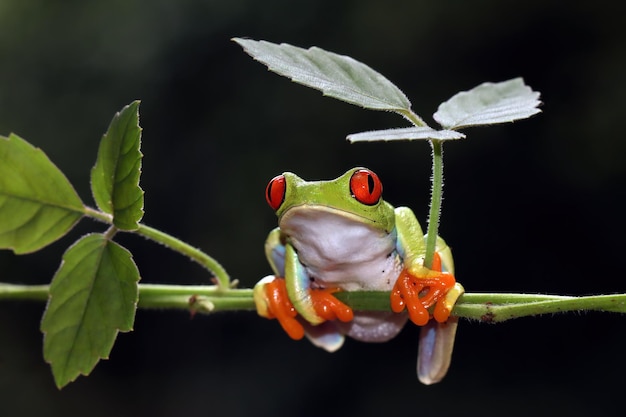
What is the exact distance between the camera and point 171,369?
400cm

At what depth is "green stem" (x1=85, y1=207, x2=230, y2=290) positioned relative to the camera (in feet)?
3.34

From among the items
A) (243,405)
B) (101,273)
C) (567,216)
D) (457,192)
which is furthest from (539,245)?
(101,273)

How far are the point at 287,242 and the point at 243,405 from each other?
2.91m

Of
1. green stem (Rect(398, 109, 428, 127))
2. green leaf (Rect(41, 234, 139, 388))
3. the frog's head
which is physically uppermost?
green stem (Rect(398, 109, 428, 127))

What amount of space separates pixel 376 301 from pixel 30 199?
534 millimetres

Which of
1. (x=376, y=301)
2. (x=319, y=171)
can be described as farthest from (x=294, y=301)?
(x=319, y=171)

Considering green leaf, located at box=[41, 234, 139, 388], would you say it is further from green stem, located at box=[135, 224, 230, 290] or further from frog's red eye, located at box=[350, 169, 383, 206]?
frog's red eye, located at box=[350, 169, 383, 206]

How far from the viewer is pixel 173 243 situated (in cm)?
104

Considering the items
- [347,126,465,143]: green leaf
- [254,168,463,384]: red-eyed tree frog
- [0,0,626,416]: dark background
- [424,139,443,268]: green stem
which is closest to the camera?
[347,126,465,143]: green leaf

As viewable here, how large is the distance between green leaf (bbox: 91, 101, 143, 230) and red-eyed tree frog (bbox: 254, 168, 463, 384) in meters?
0.19

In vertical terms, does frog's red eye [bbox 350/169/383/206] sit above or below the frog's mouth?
above

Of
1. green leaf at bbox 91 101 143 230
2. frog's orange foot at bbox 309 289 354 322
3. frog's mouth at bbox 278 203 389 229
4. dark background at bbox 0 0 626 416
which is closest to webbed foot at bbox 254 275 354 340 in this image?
frog's orange foot at bbox 309 289 354 322

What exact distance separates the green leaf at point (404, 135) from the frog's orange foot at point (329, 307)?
12.9 inches

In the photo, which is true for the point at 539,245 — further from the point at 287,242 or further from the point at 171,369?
the point at 287,242
